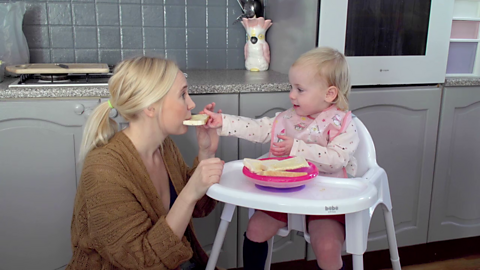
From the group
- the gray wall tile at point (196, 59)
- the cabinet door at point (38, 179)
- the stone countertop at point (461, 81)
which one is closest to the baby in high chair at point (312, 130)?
the cabinet door at point (38, 179)

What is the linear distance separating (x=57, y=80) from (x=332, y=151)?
1.07 m

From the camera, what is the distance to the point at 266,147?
181 centimetres

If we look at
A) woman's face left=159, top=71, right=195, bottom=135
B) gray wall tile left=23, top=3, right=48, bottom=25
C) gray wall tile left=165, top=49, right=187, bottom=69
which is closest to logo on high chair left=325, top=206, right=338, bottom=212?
woman's face left=159, top=71, right=195, bottom=135

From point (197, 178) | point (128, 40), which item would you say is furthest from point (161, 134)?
point (128, 40)

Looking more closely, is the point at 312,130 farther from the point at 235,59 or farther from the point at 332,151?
the point at 235,59

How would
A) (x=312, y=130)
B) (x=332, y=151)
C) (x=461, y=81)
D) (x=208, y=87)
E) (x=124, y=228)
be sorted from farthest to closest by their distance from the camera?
(x=461, y=81)
(x=208, y=87)
(x=312, y=130)
(x=332, y=151)
(x=124, y=228)

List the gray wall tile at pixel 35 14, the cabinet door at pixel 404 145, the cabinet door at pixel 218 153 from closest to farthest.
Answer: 1. the cabinet door at pixel 218 153
2. the cabinet door at pixel 404 145
3. the gray wall tile at pixel 35 14

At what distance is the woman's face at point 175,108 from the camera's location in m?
1.19

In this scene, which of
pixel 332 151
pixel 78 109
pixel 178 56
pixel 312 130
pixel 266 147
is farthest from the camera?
pixel 178 56

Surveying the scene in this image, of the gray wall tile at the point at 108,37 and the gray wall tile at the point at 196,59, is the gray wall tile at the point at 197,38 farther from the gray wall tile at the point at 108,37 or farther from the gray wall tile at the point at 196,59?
the gray wall tile at the point at 108,37

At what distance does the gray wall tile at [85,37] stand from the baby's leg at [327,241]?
4.78 feet

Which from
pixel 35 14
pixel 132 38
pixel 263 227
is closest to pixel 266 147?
pixel 263 227

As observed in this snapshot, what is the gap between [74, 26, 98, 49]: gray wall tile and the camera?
6.94 feet

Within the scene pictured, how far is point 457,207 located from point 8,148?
1957 millimetres
